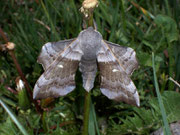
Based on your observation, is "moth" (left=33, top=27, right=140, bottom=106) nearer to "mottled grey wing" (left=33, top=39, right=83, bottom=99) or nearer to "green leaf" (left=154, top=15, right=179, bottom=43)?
"mottled grey wing" (left=33, top=39, right=83, bottom=99)

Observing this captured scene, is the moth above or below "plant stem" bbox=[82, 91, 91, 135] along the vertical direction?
above

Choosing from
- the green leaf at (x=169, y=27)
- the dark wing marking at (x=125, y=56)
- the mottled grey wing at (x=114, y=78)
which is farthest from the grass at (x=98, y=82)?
the dark wing marking at (x=125, y=56)

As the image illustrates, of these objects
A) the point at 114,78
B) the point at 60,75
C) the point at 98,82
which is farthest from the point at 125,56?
the point at 98,82

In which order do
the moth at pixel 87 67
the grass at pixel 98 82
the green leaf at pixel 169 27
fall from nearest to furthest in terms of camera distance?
the moth at pixel 87 67, the grass at pixel 98 82, the green leaf at pixel 169 27

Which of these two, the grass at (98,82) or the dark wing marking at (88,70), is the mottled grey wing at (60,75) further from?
the grass at (98,82)

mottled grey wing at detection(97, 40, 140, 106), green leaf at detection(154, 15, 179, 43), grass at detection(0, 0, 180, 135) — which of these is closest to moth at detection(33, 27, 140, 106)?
mottled grey wing at detection(97, 40, 140, 106)

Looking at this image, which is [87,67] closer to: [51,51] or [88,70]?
[88,70]

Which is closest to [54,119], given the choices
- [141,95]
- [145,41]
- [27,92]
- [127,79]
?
[27,92]
